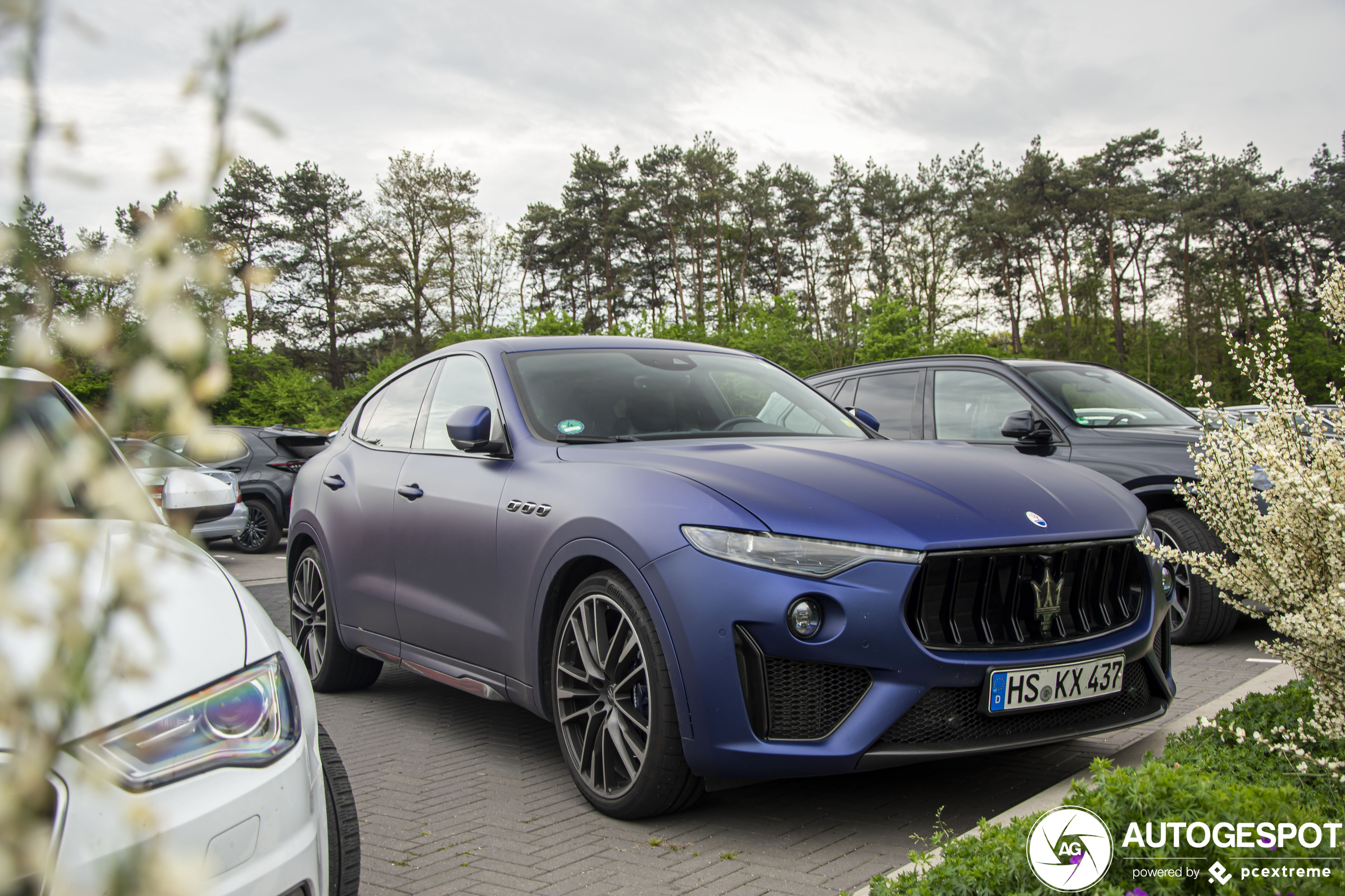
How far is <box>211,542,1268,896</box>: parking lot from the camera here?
321 centimetres

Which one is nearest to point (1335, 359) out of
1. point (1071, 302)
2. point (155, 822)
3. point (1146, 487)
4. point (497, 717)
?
point (1071, 302)

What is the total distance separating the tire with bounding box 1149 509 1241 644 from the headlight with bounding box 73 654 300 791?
5.64 metres

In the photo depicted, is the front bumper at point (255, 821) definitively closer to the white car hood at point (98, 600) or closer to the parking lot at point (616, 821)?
the white car hood at point (98, 600)

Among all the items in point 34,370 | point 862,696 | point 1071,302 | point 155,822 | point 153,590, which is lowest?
point 862,696

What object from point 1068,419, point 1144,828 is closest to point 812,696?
point 1144,828

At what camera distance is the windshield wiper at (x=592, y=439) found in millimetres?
4344

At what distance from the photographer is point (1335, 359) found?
37.9m

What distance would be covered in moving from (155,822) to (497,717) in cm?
480

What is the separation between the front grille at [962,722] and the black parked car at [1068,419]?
3.24 metres

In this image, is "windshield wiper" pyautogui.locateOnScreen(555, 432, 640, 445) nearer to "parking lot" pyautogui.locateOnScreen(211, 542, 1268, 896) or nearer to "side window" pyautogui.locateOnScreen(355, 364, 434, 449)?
"side window" pyautogui.locateOnScreen(355, 364, 434, 449)

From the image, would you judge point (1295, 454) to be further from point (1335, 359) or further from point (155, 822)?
point (1335, 359)

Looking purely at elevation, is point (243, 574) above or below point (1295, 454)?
below

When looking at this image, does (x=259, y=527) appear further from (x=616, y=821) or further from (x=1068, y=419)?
(x=616, y=821)

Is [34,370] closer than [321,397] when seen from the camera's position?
Yes
